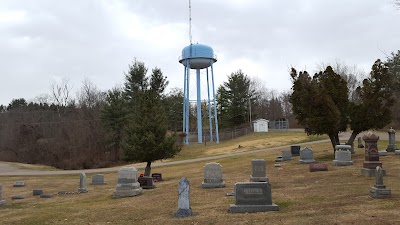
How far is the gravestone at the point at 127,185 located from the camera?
54.7 ft

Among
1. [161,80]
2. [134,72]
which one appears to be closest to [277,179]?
[134,72]

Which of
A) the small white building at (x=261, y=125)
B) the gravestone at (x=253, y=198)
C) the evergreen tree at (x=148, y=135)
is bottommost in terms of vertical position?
the gravestone at (x=253, y=198)

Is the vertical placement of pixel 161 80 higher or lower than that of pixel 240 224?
higher

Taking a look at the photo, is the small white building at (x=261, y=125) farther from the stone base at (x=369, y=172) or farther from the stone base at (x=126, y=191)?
the stone base at (x=126, y=191)

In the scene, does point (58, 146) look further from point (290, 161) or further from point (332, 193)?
point (332, 193)

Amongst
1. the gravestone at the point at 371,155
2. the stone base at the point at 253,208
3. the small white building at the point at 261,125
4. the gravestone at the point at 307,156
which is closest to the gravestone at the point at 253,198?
the stone base at the point at 253,208

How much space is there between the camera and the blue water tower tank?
5169 centimetres

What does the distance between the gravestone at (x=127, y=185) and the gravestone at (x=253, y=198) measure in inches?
275

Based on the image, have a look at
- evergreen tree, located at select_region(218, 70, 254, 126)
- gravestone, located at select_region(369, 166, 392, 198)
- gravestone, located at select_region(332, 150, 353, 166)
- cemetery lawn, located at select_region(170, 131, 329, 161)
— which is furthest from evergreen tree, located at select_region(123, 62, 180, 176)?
evergreen tree, located at select_region(218, 70, 254, 126)

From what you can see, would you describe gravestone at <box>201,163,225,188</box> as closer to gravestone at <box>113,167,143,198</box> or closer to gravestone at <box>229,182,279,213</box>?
gravestone at <box>113,167,143,198</box>

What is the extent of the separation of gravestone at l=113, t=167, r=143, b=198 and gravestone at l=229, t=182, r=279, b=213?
697 cm

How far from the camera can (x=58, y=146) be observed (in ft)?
190

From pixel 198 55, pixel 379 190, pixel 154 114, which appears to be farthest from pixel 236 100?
pixel 379 190

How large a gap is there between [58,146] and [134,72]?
16142 mm
